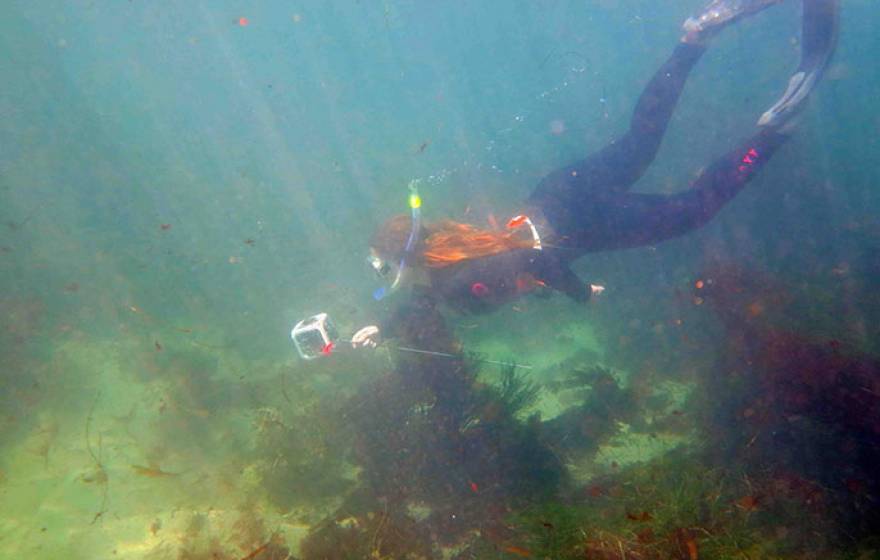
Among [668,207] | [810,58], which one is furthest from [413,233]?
[810,58]

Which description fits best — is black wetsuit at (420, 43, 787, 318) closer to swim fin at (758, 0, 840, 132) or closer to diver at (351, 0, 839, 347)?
diver at (351, 0, 839, 347)

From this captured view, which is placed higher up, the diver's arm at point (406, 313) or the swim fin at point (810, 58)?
the swim fin at point (810, 58)

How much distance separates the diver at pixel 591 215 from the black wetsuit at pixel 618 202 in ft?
0.05

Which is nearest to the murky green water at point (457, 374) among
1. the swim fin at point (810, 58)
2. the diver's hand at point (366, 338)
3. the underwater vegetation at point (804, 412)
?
the underwater vegetation at point (804, 412)

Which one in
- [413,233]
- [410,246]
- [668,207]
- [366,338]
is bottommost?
[668,207]

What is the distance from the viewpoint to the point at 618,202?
6.79 m

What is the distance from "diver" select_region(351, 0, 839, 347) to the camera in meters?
5.63

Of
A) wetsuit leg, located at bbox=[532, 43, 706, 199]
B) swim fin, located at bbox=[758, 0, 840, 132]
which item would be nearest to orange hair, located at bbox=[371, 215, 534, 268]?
wetsuit leg, located at bbox=[532, 43, 706, 199]

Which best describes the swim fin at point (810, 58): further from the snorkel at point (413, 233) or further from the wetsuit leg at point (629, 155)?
the snorkel at point (413, 233)

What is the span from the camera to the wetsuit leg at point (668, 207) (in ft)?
21.9

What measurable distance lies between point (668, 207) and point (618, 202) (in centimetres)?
82

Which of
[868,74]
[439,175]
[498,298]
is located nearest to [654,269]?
[498,298]

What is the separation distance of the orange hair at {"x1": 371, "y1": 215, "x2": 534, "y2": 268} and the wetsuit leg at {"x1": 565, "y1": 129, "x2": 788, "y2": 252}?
1.32 meters

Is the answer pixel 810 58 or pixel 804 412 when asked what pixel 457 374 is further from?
pixel 810 58
